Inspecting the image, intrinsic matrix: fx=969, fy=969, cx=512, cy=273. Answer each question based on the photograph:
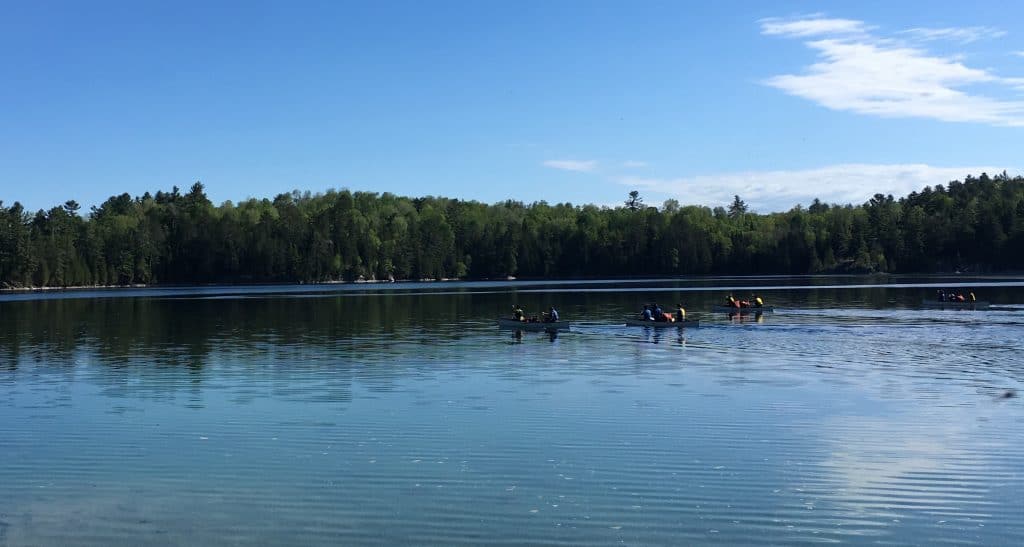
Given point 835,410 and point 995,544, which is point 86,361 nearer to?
point 835,410

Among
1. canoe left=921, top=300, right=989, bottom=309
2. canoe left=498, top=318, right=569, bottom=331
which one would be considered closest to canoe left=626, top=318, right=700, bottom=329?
canoe left=498, top=318, right=569, bottom=331

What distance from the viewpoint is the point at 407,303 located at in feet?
322

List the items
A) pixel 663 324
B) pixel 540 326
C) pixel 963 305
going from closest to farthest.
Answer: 1. pixel 540 326
2. pixel 663 324
3. pixel 963 305

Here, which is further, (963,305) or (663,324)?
(963,305)

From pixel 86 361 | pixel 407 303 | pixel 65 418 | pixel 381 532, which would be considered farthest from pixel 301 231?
pixel 381 532

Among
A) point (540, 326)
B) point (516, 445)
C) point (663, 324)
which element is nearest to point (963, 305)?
point (663, 324)

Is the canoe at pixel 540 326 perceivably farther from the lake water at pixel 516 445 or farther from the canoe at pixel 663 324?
the lake water at pixel 516 445

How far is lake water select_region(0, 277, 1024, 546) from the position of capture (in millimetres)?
16078

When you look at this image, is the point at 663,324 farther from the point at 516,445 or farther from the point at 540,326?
the point at 516,445

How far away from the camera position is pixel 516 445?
2214 centimetres

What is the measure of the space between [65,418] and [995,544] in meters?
22.9

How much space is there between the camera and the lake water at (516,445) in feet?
52.7

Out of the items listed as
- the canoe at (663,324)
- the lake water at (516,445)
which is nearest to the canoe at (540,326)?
the canoe at (663,324)

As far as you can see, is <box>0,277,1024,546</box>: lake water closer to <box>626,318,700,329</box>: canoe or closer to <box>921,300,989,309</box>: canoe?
<box>626,318,700,329</box>: canoe
